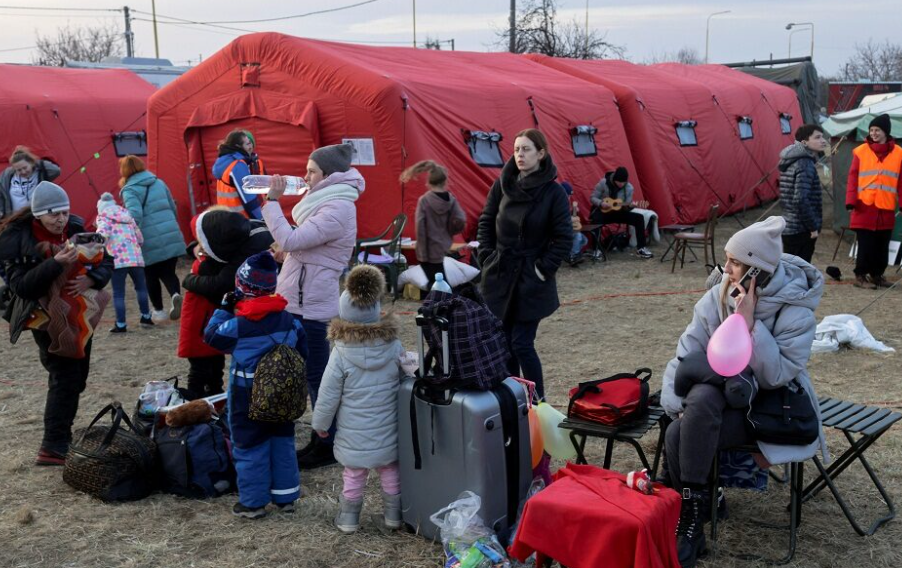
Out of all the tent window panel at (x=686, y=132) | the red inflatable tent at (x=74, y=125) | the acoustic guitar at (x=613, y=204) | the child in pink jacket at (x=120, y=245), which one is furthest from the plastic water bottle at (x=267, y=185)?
the tent window panel at (x=686, y=132)

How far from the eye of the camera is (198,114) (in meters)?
12.2

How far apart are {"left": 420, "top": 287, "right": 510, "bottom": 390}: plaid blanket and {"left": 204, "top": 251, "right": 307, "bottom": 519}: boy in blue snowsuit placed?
816 mm

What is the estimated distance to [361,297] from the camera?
405 cm

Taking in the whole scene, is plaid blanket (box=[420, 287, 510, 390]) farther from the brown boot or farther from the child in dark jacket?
the brown boot

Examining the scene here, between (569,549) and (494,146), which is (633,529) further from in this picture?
(494,146)

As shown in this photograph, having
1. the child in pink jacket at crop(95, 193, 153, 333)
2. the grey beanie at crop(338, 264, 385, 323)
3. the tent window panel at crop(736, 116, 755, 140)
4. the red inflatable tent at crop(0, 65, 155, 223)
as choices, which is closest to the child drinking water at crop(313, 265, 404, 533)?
the grey beanie at crop(338, 264, 385, 323)

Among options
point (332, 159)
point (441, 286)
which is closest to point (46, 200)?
point (332, 159)

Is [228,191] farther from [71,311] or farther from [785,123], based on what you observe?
[785,123]

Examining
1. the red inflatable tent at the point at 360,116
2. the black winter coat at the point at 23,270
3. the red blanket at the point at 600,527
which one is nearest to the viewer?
the red blanket at the point at 600,527

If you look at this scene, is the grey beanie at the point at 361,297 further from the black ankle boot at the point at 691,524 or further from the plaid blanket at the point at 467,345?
the black ankle boot at the point at 691,524

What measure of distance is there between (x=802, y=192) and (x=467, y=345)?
6.29 metres

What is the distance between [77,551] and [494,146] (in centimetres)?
936

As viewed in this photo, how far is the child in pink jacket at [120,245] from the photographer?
8500 mm

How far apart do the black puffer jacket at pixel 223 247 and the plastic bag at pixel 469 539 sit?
185cm
